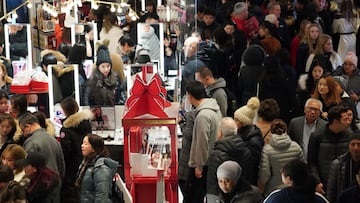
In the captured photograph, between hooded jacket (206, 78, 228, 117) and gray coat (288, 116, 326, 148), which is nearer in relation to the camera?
gray coat (288, 116, 326, 148)

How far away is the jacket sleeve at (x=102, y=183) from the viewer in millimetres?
6469

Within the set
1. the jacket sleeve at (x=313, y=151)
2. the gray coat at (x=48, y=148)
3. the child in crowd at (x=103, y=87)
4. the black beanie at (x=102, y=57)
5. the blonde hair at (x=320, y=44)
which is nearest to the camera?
the jacket sleeve at (x=313, y=151)

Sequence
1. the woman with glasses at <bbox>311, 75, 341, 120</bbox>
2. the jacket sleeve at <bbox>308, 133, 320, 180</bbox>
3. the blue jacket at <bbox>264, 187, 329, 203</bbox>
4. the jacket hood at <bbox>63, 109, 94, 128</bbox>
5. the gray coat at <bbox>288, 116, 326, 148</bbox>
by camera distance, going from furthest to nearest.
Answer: the woman with glasses at <bbox>311, 75, 341, 120</bbox> < the jacket hood at <bbox>63, 109, 94, 128</bbox> < the gray coat at <bbox>288, 116, 326, 148</bbox> < the jacket sleeve at <bbox>308, 133, 320, 180</bbox> < the blue jacket at <bbox>264, 187, 329, 203</bbox>

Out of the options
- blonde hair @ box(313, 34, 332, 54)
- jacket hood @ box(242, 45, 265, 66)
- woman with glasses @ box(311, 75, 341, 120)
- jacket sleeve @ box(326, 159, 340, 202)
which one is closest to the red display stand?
jacket sleeve @ box(326, 159, 340, 202)

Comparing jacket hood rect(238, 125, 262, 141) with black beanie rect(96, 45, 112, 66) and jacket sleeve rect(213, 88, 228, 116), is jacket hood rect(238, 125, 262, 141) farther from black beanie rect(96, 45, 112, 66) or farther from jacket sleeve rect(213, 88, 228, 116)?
black beanie rect(96, 45, 112, 66)

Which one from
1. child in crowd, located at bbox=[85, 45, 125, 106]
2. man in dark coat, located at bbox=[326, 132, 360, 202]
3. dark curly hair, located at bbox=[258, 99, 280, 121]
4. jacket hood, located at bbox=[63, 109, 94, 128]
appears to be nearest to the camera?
man in dark coat, located at bbox=[326, 132, 360, 202]

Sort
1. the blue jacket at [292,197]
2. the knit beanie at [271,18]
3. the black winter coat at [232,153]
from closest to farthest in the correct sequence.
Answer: the blue jacket at [292,197] < the black winter coat at [232,153] < the knit beanie at [271,18]

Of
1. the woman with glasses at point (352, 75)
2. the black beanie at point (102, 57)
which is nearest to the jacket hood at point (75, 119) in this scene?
the black beanie at point (102, 57)

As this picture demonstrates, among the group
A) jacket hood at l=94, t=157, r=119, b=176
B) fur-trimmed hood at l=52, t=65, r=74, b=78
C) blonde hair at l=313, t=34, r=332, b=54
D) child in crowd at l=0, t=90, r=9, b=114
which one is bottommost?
jacket hood at l=94, t=157, r=119, b=176

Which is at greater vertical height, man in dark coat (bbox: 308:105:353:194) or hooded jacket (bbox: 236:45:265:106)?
hooded jacket (bbox: 236:45:265:106)

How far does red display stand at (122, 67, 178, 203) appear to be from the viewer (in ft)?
21.1

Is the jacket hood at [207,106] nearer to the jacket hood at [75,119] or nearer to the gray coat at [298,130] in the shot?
the gray coat at [298,130]

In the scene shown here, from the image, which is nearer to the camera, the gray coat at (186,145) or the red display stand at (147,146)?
the red display stand at (147,146)

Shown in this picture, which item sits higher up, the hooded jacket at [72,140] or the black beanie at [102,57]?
the black beanie at [102,57]
